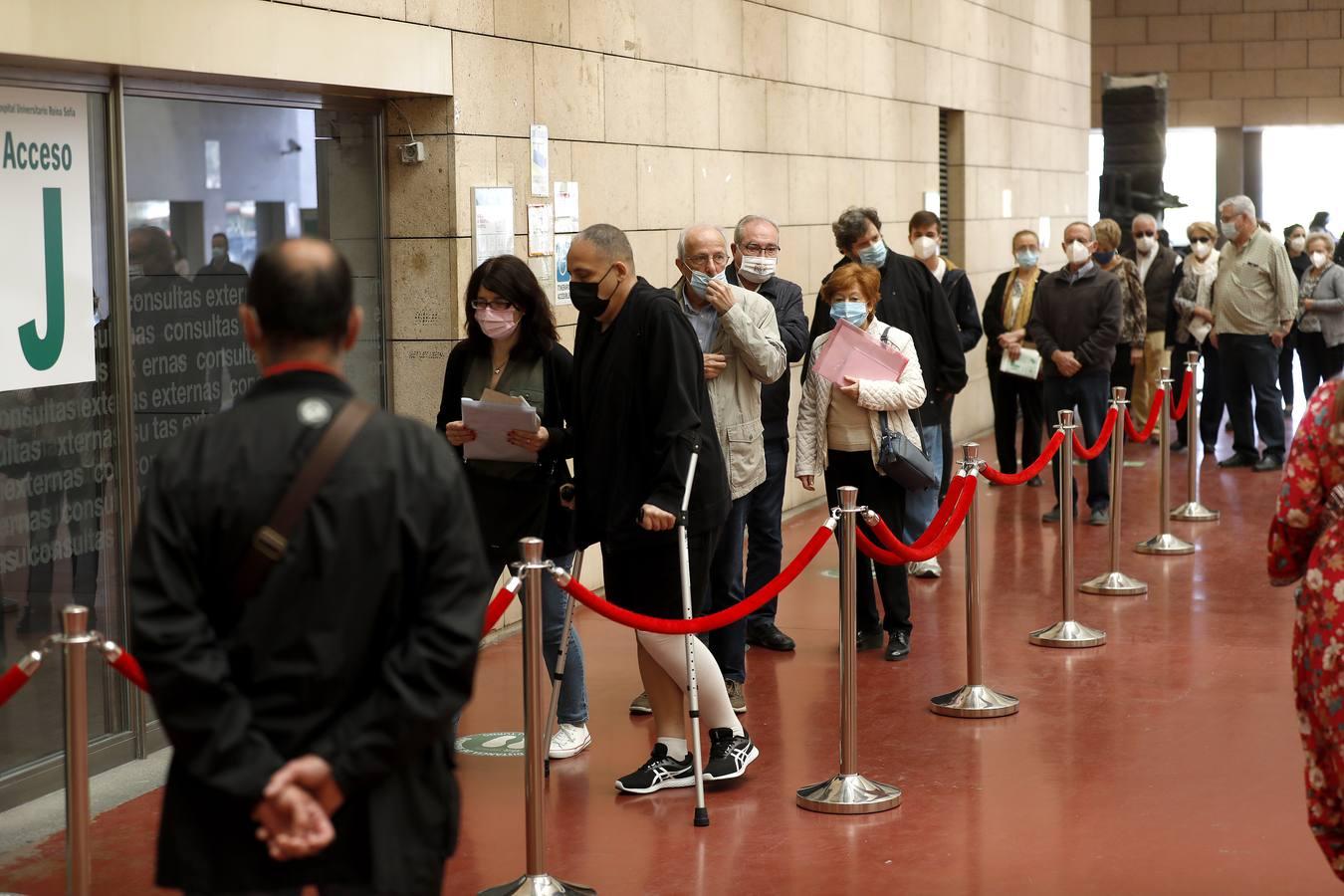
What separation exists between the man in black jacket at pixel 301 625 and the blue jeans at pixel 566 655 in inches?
130

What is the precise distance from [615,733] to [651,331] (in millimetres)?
1879

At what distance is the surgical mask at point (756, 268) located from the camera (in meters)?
7.25

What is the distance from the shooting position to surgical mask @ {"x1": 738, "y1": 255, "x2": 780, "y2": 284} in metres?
7.25

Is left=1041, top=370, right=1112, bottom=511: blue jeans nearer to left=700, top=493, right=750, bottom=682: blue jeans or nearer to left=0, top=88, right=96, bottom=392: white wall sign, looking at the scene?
left=700, top=493, right=750, bottom=682: blue jeans

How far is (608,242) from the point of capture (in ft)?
17.9

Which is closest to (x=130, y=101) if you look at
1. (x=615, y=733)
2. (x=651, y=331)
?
(x=651, y=331)

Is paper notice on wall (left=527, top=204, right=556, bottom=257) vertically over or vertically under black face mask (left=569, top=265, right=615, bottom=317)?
over

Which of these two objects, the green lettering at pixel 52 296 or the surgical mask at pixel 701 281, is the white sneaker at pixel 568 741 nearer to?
the surgical mask at pixel 701 281

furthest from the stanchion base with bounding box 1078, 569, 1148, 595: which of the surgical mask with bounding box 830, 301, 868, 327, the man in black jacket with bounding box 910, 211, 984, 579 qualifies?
the surgical mask with bounding box 830, 301, 868, 327

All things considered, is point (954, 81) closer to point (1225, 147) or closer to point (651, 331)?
point (651, 331)

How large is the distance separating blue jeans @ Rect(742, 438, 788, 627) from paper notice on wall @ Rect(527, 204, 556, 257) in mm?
1563

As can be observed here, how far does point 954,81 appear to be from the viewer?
15.2 meters

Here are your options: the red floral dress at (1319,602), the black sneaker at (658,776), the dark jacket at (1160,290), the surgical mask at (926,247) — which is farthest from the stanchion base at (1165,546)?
the red floral dress at (1319,602)

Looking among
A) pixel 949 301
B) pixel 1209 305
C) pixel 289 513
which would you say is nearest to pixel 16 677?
pixel 289 513
